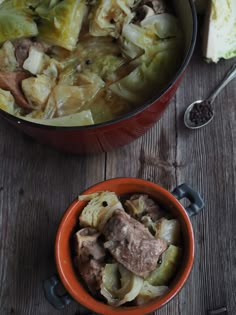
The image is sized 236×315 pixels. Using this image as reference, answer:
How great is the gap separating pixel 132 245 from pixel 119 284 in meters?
0.11

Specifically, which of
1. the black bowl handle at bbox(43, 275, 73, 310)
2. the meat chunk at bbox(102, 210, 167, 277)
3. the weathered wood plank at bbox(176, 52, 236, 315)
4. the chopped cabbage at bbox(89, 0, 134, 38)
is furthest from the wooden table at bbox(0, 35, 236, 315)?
the chopped cabbage at bbox(89, 0, 134, 38)

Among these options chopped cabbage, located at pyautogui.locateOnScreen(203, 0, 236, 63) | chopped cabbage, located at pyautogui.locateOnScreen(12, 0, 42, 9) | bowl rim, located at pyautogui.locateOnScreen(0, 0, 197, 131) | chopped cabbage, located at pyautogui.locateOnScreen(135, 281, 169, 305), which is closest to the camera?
bowl rim, located at pyautogui.locateOnScreen(0, 0, 197, 131)

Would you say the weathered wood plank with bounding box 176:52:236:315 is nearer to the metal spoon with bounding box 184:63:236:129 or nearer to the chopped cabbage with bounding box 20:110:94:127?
the metal spoon with bounding box 184:63:236:129

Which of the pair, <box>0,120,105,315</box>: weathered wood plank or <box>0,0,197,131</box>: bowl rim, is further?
<box>0,120,105,315</box>: weathered wood plank

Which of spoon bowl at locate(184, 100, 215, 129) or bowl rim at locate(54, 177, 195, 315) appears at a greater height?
spoon bowl at locate(184, 100, 215, 129)

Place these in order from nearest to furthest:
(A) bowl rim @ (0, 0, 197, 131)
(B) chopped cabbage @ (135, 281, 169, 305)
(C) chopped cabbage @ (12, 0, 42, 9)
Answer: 1. (A) bowl rim @ (0, 0, 197, 131)
2. (B) chopped cabbage @ (135, 281, 169, 305)
3. (C) chopped cabbage @ (12, 0, 42, 9)

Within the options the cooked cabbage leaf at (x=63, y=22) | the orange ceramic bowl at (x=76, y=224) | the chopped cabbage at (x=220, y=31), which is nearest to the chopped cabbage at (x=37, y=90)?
the cooked cabbage leaf at (x=63, y=22)

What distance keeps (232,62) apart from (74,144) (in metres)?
0.62

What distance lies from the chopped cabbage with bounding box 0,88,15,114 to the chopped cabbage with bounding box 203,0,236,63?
2.04ft

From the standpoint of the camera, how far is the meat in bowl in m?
1.30

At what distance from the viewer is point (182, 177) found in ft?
5.13

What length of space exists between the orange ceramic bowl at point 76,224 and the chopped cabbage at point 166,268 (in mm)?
19

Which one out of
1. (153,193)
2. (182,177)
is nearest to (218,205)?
(182,177)

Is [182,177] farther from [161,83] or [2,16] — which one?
[2,16]
